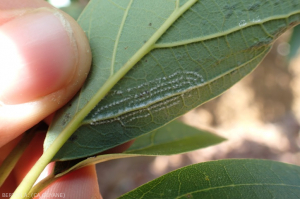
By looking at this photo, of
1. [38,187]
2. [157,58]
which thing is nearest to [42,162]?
[38,187]

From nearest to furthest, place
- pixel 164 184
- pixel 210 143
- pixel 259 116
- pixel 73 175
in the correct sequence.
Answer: pixel 164 184, pixel 73 175, pixel 210 143, pixel 259 116

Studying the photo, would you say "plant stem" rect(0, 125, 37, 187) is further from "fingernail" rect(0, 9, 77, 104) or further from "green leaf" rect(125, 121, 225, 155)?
"green leaf" rect(125, 121, 225, 155)

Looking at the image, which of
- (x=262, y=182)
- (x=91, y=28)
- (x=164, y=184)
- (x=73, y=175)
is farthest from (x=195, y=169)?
(x=91, y=28)

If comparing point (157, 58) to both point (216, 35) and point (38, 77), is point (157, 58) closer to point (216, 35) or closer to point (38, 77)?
point (216, 35)

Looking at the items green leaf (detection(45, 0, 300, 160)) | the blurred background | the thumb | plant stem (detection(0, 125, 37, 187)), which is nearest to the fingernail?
the thumb

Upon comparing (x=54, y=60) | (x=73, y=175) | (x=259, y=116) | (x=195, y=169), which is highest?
(x=54, y=60)

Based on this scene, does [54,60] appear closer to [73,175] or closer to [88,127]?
[88,127]
